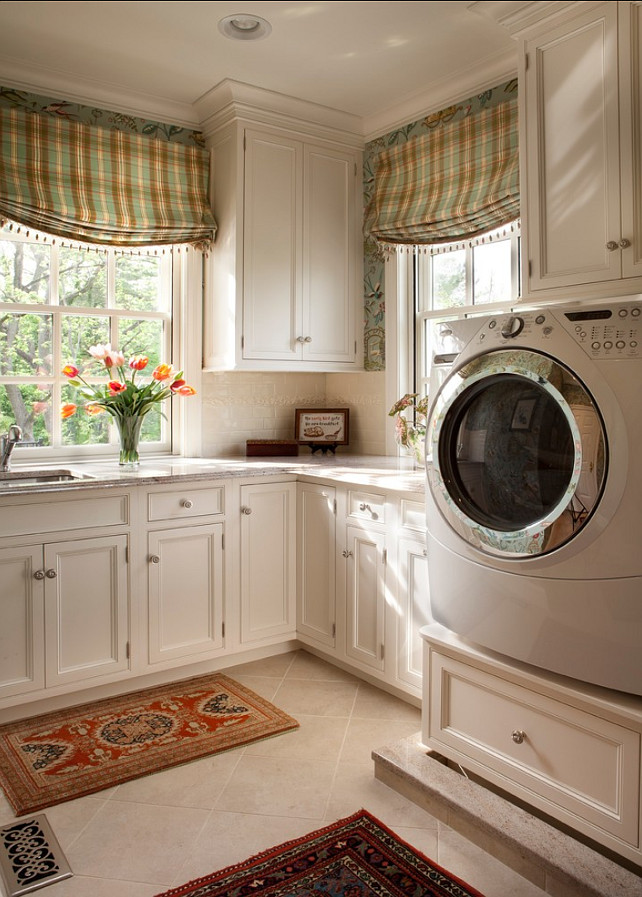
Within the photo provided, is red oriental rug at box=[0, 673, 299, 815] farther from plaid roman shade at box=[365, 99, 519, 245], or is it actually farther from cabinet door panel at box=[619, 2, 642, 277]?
plaid roman shade at box=[365, 99, 519, 245]

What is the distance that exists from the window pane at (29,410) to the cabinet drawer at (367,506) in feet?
4.57

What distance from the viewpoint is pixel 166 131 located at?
346cm

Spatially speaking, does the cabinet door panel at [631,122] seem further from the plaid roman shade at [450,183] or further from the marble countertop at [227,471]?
the marble countertop at [227,471]

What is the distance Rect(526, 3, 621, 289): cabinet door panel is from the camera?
86.0 inches

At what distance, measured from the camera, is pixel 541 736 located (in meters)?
1.91

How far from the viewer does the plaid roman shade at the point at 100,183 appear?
9.94ft

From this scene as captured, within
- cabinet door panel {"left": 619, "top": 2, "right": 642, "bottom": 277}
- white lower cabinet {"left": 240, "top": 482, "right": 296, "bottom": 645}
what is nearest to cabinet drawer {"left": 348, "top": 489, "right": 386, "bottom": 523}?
white lower cabinet {"left": 240, "top": 482, "right": 296, "bottom": 645}

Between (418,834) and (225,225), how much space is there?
2.59 metres

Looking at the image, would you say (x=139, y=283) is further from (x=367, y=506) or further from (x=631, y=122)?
(x=631, y=122)

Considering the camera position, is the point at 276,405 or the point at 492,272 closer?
the point at 492,272

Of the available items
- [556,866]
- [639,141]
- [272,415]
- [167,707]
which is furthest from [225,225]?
[556,866]

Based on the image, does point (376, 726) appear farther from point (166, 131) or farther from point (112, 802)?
point (166, 131)

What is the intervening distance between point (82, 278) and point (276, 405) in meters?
1.14

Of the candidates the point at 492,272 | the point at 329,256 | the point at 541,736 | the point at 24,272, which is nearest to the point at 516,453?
the point at 541,736
